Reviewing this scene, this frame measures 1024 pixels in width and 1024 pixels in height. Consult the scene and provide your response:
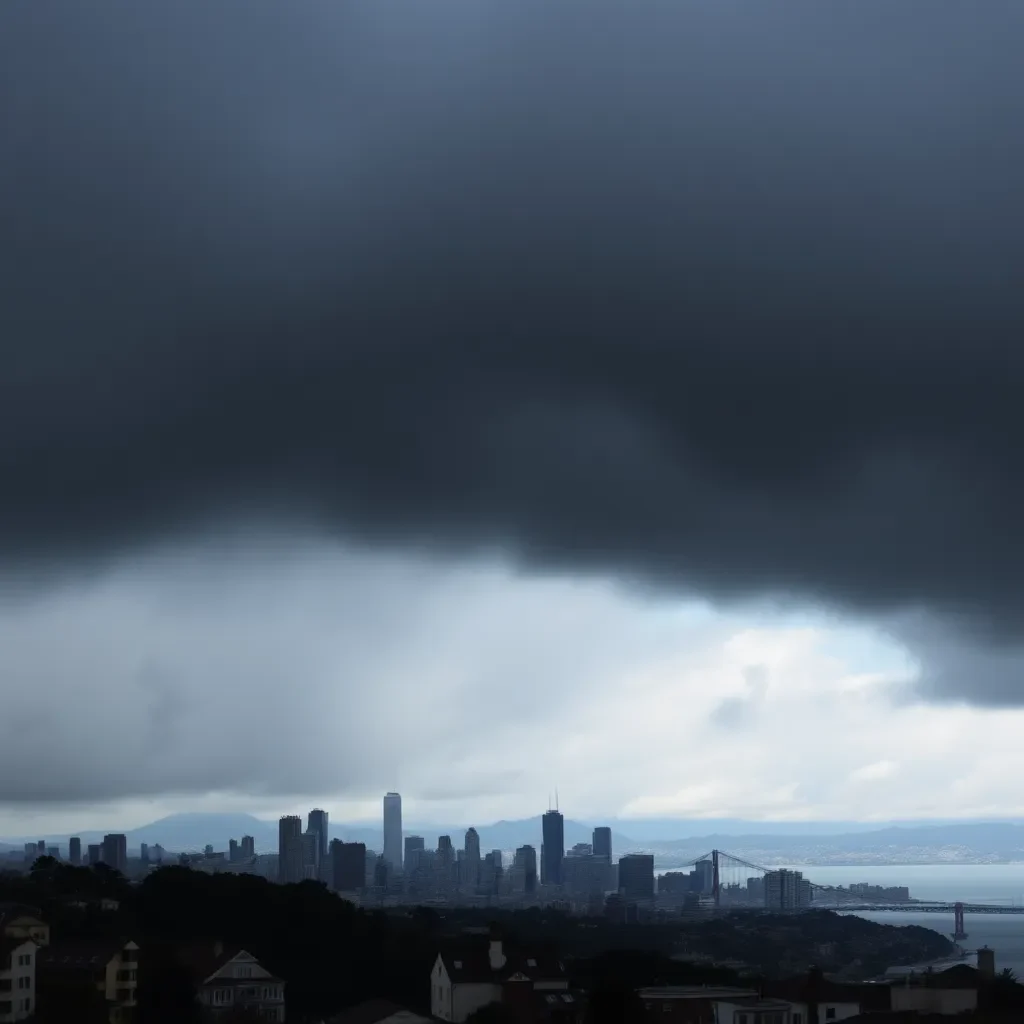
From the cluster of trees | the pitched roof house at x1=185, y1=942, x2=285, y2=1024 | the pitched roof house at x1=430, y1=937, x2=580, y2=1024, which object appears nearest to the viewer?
the pitched roof house at x1=430, y1=937, x2=580, y2=1024

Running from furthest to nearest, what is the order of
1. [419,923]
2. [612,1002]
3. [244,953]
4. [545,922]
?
[545,922]
[419,923]
[244,953]
[612,1002]

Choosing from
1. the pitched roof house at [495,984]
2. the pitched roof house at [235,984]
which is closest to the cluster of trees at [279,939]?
the pitched roof house at [235,984]

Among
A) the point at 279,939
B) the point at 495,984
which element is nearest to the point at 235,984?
the point at 495,984

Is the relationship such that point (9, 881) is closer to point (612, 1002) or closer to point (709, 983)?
point (709, 983)

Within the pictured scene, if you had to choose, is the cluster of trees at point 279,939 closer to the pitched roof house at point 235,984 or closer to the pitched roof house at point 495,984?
the pitched roof house at point 235,984

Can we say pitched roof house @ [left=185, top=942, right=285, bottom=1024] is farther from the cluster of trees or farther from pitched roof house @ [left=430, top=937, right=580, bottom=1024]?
pitched roof house @ [left=430, top=937, right=580, bottom=1024]

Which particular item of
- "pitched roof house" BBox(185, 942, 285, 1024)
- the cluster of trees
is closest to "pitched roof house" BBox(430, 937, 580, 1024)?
the cluster of trees

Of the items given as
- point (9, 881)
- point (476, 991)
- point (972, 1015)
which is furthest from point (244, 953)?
→ point (9, 881)

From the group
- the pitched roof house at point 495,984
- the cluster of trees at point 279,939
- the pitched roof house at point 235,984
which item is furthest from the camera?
the pitched roof house at point 235,984
